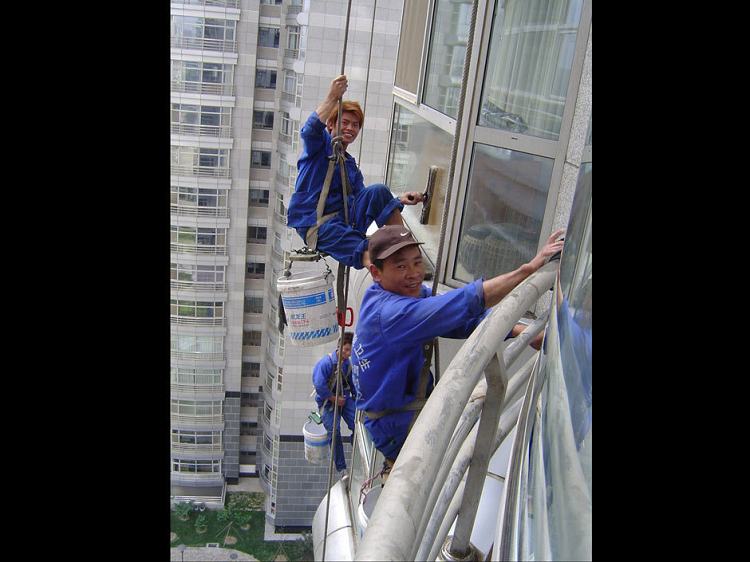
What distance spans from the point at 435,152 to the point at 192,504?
254 inches

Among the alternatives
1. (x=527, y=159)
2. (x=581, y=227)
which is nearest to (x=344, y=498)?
(x=527, y=159)

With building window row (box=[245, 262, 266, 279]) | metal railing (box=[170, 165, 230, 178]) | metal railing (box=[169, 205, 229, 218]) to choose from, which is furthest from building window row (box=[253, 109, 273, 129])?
building window row (box=[245, 262, 266, 279])

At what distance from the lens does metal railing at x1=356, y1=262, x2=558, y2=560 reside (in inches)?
21.2

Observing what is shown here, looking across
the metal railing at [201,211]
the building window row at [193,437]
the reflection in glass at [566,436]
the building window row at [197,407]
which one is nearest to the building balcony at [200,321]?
the building window row at [197,407]

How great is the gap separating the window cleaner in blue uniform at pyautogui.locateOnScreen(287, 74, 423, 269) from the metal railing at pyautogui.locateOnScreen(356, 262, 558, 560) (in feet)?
3.65

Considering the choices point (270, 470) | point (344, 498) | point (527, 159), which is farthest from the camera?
point (270, 470)

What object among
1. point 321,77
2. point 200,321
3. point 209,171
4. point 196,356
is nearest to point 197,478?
point 196,356

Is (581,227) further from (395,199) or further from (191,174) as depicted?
(191,174)

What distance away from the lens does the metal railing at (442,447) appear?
21.2 inches

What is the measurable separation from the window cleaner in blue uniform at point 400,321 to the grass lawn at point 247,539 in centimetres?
628

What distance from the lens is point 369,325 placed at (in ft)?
5.07

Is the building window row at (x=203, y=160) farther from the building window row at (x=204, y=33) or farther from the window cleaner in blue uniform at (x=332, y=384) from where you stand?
the window cleaner in blue uniform at (x=332, y=384)

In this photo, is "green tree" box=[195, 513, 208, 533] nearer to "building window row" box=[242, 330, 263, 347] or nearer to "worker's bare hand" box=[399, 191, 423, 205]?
"building window row" box=[242, 330, 263, 347]

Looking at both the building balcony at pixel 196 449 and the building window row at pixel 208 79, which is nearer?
the building window row at pixel 208 79
